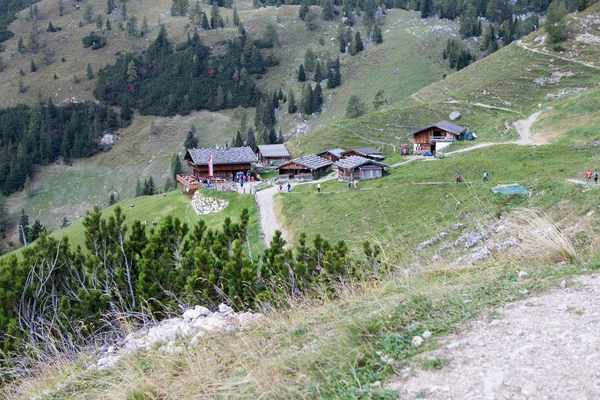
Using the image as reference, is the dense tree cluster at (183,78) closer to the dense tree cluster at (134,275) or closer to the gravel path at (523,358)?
the dense tree cluster at (134,275)

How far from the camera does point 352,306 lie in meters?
7.34

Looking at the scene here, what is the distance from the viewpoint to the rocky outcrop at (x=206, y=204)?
2483 inches

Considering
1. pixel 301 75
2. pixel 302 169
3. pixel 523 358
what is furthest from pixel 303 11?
pixel 523 358

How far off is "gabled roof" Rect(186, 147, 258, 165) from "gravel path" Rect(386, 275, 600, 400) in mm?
68441

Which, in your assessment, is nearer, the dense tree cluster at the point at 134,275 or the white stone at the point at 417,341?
the white stone at the point at 417,341

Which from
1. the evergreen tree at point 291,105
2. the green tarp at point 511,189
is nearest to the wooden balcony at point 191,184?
the green tarp at point 511,189

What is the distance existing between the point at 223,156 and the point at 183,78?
10397 centimetres

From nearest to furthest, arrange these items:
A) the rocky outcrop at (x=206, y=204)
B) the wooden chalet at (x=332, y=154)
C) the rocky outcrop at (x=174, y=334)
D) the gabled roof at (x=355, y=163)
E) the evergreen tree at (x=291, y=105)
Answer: the rocky outcrop at (x=174, y=334), the gabled roof at (x=355, y=163), the rocky outcrop at (x=206, y=204), the wooden chalet at (x=332, y=154), the evergreen tree at (x=291, y=105)

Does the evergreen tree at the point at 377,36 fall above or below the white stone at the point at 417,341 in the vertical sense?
below

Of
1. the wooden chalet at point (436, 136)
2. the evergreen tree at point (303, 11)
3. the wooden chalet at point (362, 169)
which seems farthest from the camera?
the evergreen tree at point (303, 11)

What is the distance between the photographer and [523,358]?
5207 millimetres

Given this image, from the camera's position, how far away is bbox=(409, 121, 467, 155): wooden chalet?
6912 centimetres

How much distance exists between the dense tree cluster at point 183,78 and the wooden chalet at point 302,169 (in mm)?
90332

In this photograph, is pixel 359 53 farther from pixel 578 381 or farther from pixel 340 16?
pixel 578 381
